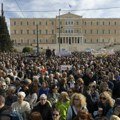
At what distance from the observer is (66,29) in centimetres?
13500

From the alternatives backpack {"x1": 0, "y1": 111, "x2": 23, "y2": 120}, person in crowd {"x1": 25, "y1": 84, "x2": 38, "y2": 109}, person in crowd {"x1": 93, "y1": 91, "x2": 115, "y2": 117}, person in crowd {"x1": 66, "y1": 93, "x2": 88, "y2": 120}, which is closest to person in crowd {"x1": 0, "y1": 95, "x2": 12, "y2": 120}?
backpack {"x1": 0, "y1": 111, "x2": 23, "y2": 120}

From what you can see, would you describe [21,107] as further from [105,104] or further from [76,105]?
[105,104]

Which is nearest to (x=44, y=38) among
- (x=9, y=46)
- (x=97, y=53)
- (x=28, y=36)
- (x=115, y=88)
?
(x=28, y=36)

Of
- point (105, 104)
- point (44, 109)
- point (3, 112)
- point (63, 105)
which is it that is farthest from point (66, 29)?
point (3, 112)

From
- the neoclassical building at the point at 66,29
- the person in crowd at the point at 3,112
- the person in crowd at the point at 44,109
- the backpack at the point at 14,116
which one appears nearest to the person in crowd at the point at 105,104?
the person in crowd at the point at 44,109

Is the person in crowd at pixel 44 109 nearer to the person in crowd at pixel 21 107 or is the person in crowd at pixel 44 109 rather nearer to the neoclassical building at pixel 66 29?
the person in crowd at pixel 21 107

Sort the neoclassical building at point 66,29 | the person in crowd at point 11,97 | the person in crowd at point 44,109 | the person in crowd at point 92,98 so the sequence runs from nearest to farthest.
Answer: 1. the person in crowd at point 44,109
2. the person in crowd at point 92,98
3. the person in crowd at point 11,97
4. the neoclassical building at point 66,29

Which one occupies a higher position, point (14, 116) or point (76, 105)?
point (76, 105)

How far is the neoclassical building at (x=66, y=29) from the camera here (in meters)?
134

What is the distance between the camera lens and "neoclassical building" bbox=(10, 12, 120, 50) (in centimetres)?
13450

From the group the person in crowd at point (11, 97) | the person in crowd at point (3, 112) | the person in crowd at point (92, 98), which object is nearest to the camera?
the person in crowd at point (3, 112)

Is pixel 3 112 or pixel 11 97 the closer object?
pixel 3 112

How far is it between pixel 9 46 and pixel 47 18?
77075mm

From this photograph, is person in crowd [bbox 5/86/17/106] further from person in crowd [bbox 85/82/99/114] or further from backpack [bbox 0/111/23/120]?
backpack [bbox 0/111/23/120]
